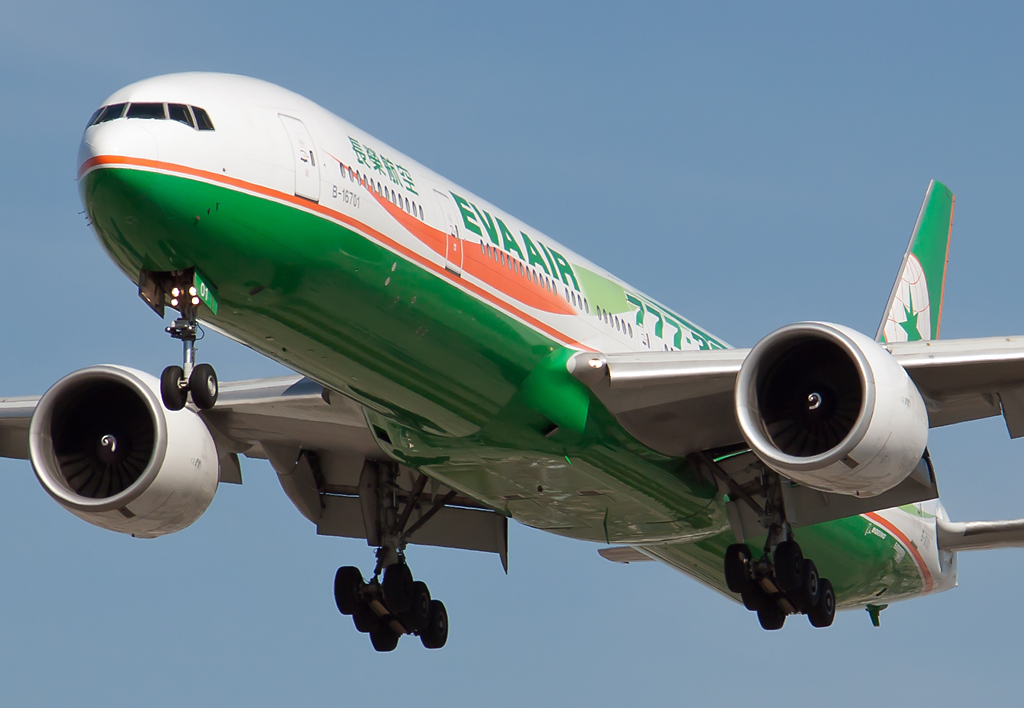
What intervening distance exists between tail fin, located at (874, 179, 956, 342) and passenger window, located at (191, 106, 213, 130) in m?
16.7

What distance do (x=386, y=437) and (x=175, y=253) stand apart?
515 centimetres

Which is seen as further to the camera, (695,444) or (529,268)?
(695,444)

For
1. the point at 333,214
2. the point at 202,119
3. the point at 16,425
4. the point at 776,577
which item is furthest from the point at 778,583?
the point at 16,425

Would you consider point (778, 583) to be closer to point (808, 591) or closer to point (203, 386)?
point (808, 591)

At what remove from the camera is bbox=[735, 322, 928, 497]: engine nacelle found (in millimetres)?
17656

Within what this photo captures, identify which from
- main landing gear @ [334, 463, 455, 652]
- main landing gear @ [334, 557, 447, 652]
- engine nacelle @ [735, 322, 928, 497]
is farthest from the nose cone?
main landing gear @ [334, 557, 447, 652]

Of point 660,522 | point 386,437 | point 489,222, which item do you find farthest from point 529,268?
point 660,522

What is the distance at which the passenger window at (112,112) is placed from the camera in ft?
51.0

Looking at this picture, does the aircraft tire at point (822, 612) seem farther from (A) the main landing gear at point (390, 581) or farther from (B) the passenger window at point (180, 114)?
(B) the passenger window at point (180, 114)

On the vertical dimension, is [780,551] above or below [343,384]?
below

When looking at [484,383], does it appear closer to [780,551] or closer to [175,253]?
[175,253]

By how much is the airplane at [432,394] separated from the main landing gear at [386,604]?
0.04m

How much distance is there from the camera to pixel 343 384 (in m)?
18.1

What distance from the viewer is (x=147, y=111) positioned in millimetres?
15641
